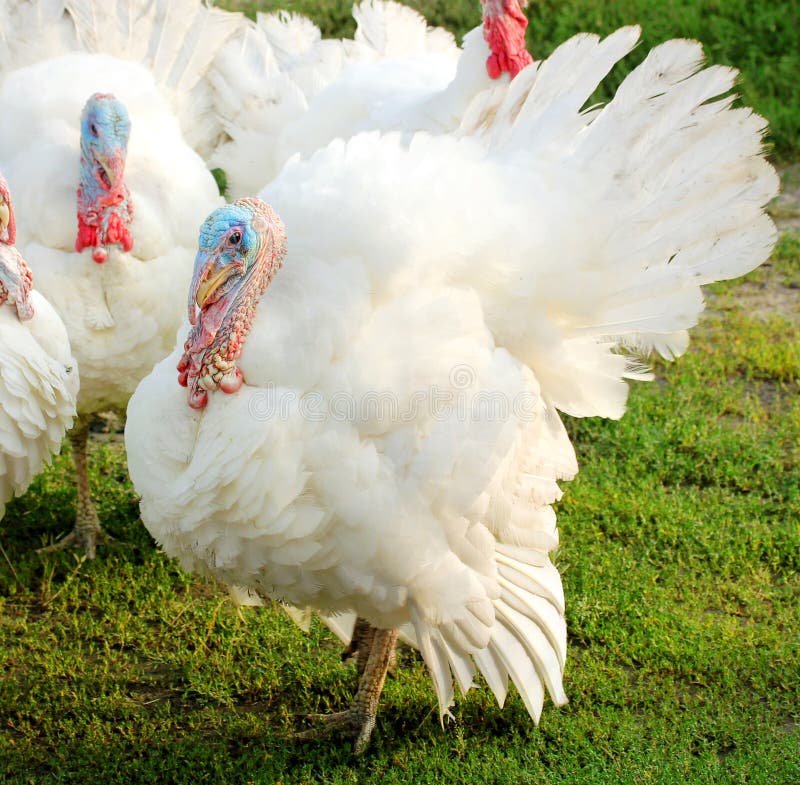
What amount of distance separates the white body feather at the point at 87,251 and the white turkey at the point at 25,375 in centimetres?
33

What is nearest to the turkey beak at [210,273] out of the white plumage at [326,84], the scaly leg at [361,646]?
the scaly leg at [361,646]

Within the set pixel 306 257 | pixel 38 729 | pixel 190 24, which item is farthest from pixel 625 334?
pixel 190 24

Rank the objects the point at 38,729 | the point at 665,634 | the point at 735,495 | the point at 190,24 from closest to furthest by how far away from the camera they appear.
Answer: the point at 38,729 < the point at 665,634 < the point at 735,495 < the point at 190,24

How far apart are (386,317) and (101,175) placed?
171 centimetres

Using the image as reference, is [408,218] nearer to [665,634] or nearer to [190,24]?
[665,634]

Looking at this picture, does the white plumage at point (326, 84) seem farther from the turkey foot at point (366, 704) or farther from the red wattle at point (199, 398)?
the turkey foot at point (366, 704)

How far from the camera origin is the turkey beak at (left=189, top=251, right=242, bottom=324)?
3.40 meters

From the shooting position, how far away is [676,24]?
29.3 ft

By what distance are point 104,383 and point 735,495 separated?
2.83 metres

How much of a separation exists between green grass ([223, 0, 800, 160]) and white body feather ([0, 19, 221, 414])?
13.2ft

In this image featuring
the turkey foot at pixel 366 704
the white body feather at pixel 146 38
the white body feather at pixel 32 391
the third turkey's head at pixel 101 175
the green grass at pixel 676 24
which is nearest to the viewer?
the white body feather at pixel 32 391

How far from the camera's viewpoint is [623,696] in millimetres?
4230

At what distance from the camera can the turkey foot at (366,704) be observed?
4.09 meters

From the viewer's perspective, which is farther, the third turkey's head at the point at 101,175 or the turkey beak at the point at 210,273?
the third turkey's head at the point at 101,175
